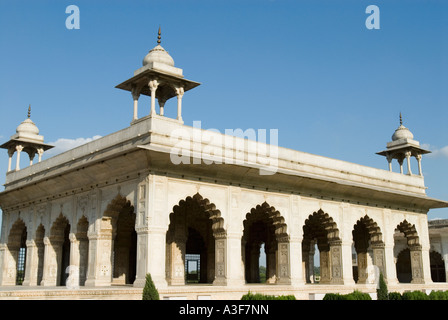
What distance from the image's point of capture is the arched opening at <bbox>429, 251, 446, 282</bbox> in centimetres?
3503

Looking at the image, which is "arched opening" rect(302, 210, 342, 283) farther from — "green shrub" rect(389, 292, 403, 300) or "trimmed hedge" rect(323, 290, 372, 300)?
"trimmed hedge" rect(323, 290, 372, 300)

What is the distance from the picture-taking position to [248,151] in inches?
837

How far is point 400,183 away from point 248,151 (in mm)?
11218

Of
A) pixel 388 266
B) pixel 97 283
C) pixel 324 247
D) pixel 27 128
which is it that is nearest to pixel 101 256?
pixel 97 283

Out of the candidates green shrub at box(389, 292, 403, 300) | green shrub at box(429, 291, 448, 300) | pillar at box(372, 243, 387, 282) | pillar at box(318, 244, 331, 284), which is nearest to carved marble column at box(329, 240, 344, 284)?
pillar at box(318, 244, 331, 284)

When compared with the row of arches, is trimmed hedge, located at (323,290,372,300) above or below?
below

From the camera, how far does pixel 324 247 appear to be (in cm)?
2692

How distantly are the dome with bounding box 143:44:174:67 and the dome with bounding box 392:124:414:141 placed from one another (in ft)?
52.1

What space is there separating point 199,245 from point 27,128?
11307mm
